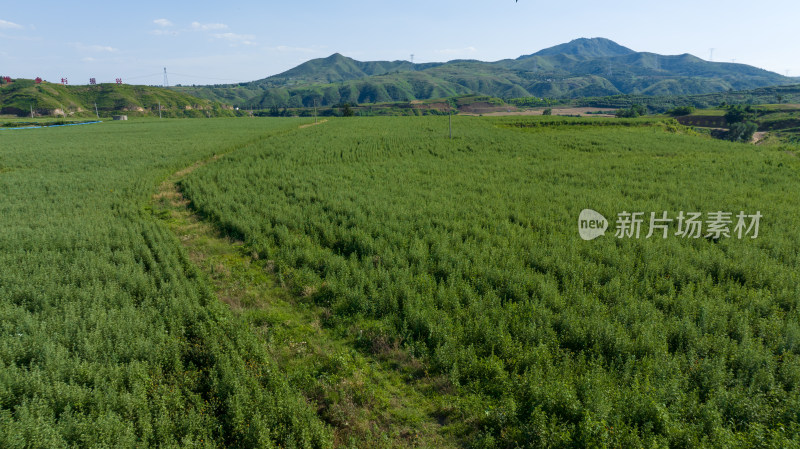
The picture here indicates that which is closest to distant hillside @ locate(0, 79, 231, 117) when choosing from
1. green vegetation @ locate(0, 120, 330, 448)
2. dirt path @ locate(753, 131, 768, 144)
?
green vegetation @ locate(0, 120, 330, 448)

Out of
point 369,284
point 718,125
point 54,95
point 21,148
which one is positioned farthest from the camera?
point 54,95

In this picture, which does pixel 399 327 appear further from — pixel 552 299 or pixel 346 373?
pixel 552 299

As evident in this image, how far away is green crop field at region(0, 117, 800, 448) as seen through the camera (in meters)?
5.40

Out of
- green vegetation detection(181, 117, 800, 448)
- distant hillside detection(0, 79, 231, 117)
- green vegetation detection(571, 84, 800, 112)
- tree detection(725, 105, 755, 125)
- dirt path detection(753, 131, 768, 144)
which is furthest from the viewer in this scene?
green vegetation detection(571, 84, 800, 112)

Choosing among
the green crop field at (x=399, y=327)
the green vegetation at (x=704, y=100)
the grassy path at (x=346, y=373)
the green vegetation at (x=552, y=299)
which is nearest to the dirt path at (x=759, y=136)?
the green vegetation at (x=552, y=299)

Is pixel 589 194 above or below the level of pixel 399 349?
above

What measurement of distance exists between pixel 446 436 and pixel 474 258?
579cm

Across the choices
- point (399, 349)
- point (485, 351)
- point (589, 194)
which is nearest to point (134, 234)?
point (399, 349)

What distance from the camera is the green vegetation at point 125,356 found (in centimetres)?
519

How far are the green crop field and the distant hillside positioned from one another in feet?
497

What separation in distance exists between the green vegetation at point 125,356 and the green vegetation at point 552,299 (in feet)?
3.76

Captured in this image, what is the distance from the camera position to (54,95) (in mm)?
131250

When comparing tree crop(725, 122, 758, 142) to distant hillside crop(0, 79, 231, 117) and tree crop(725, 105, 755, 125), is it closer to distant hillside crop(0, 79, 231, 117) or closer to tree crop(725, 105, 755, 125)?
tree crop(725, 105, 755, 125)

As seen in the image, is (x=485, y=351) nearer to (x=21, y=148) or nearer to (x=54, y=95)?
(x=21, y=148)
